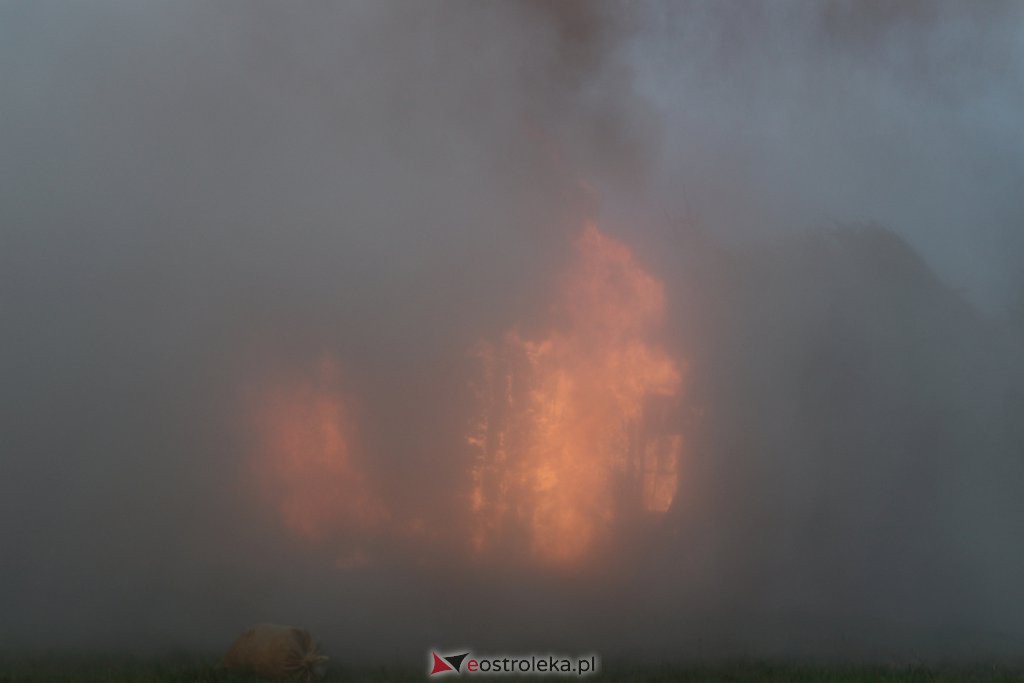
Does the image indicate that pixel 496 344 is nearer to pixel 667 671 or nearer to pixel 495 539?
pixel 495 539

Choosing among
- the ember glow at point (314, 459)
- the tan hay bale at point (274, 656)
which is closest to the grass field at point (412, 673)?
the tan hay bale at point (274, 656)

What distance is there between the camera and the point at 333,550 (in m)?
16.6

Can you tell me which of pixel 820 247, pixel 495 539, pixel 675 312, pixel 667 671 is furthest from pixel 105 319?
pixel 820 247

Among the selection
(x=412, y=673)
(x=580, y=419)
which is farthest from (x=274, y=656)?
(x=580, y=419)

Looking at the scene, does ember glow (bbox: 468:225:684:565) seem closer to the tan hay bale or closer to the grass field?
the grass field

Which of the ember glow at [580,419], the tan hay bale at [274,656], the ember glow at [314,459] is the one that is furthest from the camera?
the ember glow at [580,419]

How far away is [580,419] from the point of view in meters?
18.0

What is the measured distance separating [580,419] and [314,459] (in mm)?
4923

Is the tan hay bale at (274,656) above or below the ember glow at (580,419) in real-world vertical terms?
below

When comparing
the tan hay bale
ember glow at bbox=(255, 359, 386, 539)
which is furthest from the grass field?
ember glow at bbox=(255, 359, 386, 539)

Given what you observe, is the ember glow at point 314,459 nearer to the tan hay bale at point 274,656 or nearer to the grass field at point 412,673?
the grass field at point 412,673

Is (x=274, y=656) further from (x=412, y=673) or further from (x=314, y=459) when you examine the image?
(x=314, y=459)

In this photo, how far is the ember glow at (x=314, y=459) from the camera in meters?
16.9

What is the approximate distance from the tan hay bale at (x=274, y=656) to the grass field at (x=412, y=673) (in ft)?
0.55
